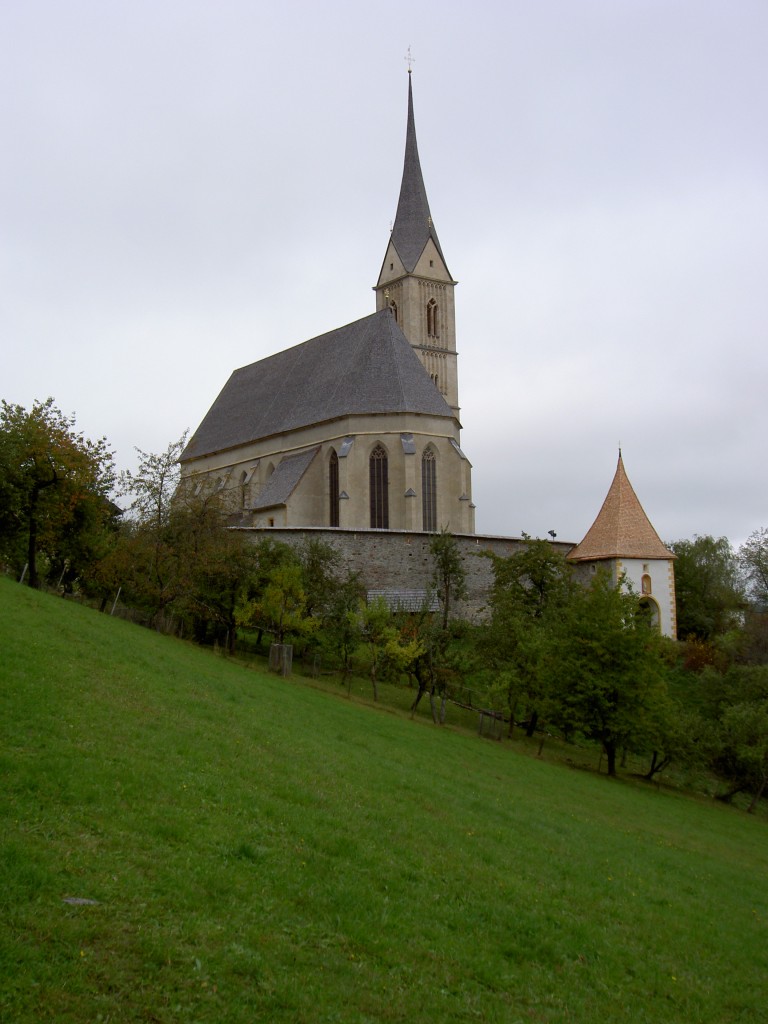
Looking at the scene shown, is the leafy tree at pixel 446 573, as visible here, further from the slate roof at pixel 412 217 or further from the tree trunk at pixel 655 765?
the slate roof at pixel 412 217

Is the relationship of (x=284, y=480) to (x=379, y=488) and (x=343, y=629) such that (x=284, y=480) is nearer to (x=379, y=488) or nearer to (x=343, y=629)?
(x=379, y=488)

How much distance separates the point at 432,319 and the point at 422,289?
235 cm

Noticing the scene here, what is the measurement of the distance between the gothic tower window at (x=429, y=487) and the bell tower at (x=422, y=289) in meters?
20.2

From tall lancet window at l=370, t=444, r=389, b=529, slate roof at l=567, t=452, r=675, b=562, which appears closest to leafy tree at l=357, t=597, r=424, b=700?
slate roof at l=567, t=452, r=675, b=562

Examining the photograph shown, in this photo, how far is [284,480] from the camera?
50.6m

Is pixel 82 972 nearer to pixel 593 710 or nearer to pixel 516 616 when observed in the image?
pixel 593 710

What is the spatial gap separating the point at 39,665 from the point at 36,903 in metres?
7.20

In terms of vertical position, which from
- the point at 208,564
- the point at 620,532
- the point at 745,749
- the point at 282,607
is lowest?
the point at 745,749

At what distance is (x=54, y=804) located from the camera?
798 centimetres

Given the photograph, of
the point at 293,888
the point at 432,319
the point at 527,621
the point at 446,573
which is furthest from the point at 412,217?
the point at 293,888

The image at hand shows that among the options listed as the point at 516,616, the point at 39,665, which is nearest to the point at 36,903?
the point at 39,665

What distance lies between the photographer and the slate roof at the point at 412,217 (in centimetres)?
7031

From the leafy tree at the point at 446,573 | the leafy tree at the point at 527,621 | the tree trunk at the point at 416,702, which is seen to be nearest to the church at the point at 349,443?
the leafy tree at the point at 446,573

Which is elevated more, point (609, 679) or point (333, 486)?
point (333, 486)
